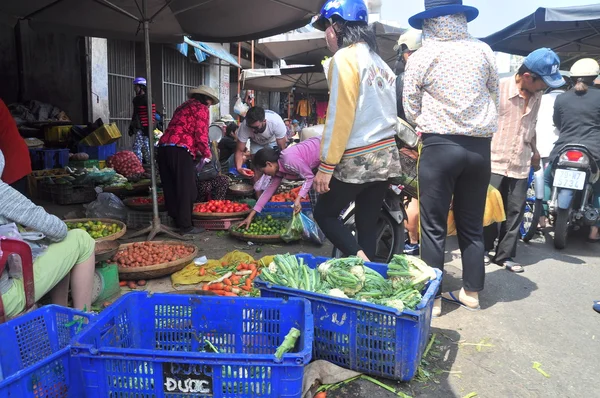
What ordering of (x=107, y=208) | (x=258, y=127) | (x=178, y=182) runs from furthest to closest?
1. (x=258, y=127)
2. (x=107, y=208)
3. (x=178, y=182)

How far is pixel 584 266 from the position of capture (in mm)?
5043

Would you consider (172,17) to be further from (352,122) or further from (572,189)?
(572,189)

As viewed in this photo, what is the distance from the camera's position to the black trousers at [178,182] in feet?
18.8

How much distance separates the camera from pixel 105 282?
3.64 meters

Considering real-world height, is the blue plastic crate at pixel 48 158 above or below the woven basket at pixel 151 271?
above

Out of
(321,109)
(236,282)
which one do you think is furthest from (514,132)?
(321,109)

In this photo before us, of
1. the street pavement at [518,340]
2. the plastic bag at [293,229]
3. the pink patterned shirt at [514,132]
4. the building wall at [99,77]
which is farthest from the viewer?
the building wall at [99,77]

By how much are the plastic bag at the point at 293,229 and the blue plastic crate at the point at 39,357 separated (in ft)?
9.95

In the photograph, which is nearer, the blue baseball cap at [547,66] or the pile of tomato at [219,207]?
the blue baseball cap at [547,66]

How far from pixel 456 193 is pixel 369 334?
1519 millimetres

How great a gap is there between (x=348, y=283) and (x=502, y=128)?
9.11 ft

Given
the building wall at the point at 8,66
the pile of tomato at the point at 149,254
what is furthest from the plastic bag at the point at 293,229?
the building wall at the point at 8,66

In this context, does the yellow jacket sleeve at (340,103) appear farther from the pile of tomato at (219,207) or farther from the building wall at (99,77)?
the building wall at (99,77)

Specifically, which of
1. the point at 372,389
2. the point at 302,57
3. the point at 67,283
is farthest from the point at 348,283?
the point at 302,57
